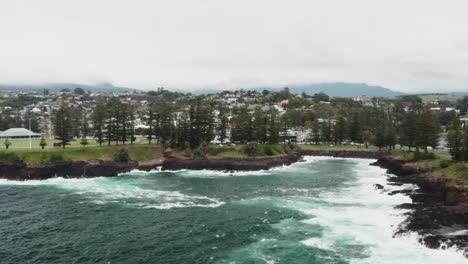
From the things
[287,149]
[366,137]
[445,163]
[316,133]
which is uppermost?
[445,163]

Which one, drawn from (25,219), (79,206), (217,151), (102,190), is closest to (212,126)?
(217,151)

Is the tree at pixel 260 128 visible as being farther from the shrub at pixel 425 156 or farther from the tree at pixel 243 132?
the shrub at pixel 425 156

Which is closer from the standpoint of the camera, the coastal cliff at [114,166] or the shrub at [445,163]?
the shrub at [445,163]

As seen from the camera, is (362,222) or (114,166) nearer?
(362,222)

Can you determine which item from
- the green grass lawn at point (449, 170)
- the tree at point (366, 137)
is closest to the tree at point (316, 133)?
the tree at point (366, 137)

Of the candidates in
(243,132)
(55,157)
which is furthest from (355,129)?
(55,157)

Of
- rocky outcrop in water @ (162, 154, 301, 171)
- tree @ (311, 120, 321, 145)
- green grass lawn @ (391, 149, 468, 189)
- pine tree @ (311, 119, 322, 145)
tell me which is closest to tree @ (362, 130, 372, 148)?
pine tree @ (311, 119, 322, 145)

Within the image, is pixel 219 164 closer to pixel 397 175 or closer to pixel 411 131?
pixel 397 175
